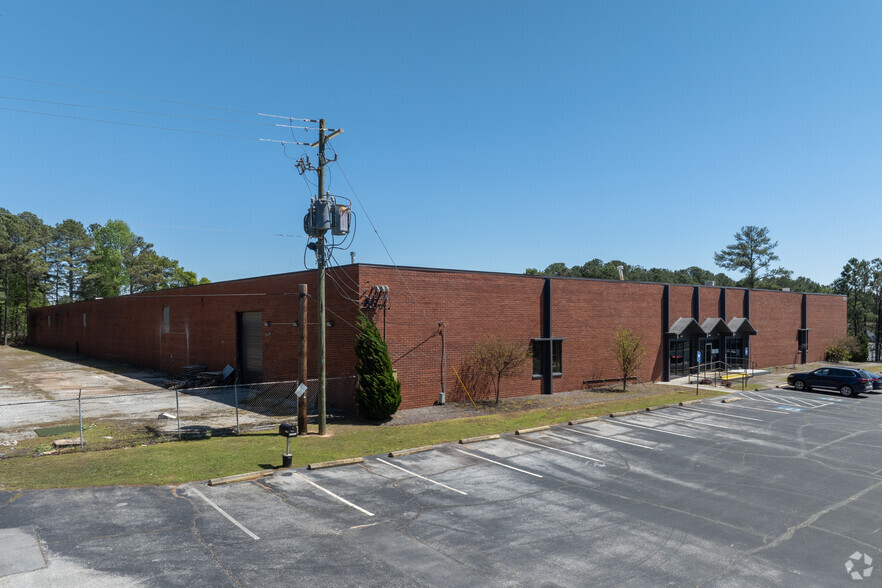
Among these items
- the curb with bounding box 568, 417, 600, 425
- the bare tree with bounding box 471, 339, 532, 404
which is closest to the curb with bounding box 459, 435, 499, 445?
the curb with bounding box 568, 417, 600, 425

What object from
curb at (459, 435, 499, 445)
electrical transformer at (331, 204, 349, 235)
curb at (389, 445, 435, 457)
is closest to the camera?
curb at (389, 445, 435, 457)

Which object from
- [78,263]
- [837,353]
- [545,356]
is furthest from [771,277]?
[78,263]

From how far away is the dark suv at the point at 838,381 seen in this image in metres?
29.0

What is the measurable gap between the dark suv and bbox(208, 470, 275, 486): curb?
31245mm

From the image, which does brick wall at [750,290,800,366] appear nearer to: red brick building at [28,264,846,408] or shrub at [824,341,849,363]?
red brick building at [28,264,846,408]

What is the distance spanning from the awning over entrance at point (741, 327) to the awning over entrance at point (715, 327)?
1.11 m

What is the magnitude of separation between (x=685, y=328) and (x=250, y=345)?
27.3 meters

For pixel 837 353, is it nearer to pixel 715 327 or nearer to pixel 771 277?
pixel 715 327

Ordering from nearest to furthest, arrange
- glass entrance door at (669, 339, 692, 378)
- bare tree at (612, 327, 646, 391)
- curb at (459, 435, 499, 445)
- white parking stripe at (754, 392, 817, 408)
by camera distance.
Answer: curb at (459, 435, 499, 445) → white parking stripe at (754, 392, 817, 408) → bare tree at (612, 327, 646, 391) → glass entrance door at (669, 339, 692, 378)

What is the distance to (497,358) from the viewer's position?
24031 mm

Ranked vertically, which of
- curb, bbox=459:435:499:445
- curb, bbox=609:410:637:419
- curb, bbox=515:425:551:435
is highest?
curb, bbox=459:435:499:445

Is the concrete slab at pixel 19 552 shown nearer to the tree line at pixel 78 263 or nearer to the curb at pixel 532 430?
the curb at pixel 532 430

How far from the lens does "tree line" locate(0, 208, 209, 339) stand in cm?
7938

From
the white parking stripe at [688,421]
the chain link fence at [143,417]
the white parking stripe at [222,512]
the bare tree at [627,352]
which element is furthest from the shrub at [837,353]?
the white parking stripe at [222,512]
